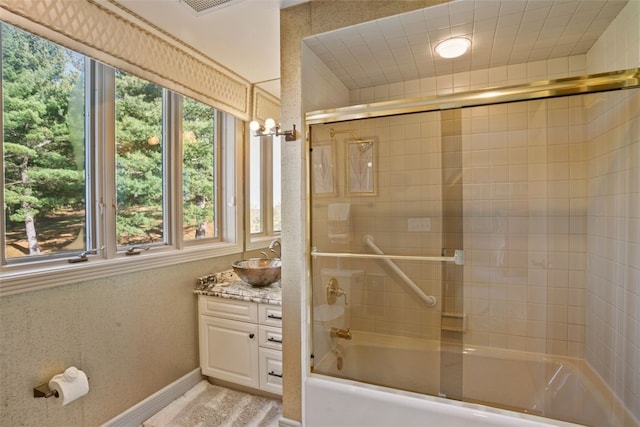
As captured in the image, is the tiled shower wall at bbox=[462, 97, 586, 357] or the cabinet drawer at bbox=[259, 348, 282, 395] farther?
the cabinet drawer at bbox=[259, 348, 282, 395]

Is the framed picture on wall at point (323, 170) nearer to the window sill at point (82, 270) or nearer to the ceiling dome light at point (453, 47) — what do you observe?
the ceiling dome light at point (453, 47)

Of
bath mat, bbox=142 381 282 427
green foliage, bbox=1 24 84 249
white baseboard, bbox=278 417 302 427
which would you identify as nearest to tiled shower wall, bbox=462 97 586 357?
white baseboard, bbox=278 417 302 427

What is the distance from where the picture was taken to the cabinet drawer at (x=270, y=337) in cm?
212

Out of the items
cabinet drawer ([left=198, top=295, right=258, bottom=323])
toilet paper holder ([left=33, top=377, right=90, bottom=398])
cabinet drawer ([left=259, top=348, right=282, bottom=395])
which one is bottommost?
cabinet drawer ([left=259, top=348, right=282, bottom=395])

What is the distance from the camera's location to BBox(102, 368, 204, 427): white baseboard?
1.91 metres

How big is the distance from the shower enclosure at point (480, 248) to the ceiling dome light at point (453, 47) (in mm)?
446

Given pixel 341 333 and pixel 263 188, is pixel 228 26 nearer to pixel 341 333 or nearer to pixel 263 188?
pixel 263 188

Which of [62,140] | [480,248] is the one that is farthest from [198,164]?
[480,248]

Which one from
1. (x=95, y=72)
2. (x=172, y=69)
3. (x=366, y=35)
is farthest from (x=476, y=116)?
(x=95, y=72)

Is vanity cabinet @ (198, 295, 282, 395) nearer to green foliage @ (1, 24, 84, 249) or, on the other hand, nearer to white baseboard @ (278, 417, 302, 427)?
white baseboard @ (278, 417, 302, 427)

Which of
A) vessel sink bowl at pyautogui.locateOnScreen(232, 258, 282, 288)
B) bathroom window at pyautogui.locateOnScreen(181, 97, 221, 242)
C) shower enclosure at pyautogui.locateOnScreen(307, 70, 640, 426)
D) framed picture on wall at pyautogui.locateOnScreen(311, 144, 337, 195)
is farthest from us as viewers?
bathroom window at pyautogui.locateOnScreen(181, 97, 221, 242)

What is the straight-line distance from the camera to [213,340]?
2.37 metres

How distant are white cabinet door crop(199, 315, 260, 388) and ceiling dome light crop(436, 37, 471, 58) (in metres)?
2.16

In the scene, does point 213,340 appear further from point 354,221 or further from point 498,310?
point 498,310
